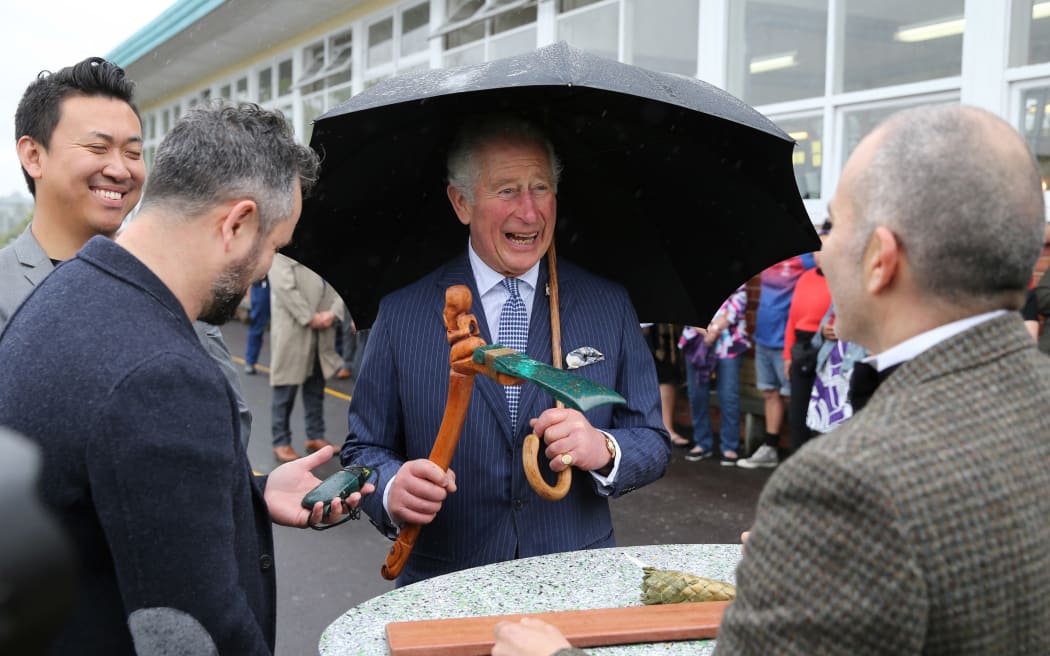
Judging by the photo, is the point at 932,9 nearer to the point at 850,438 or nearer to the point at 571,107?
the point at 571,107

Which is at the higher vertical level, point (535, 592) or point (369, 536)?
point (535, 592)

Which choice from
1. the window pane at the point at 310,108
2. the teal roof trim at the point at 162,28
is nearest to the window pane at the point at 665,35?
the teal roof trim at the point at 162,28

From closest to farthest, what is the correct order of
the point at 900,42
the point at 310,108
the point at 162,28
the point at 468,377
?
the point at 468,377 < the point at 900,42 < the point at 310,108 < the point at 162,28

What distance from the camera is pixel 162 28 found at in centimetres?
1708

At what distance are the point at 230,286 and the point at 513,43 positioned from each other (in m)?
9.83

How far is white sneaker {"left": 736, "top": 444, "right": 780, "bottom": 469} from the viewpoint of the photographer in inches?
282

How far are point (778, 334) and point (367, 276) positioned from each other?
5.06 m

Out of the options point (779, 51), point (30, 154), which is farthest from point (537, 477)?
point (779, 51)

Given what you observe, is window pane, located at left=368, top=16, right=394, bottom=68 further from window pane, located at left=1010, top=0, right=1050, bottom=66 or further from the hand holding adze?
the hand holding adze

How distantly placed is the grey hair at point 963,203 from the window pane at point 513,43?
376 inches

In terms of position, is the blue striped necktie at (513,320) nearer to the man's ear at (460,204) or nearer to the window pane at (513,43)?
the man's ear at (460,204)

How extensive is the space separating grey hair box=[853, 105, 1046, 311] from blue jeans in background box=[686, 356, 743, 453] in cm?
623

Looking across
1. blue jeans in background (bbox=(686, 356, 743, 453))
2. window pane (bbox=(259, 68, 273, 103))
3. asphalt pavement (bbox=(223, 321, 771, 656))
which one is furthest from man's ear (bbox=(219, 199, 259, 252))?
window pane (bbox=(259, 68, 273, 103))

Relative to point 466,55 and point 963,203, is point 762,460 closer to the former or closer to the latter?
point 963,203
